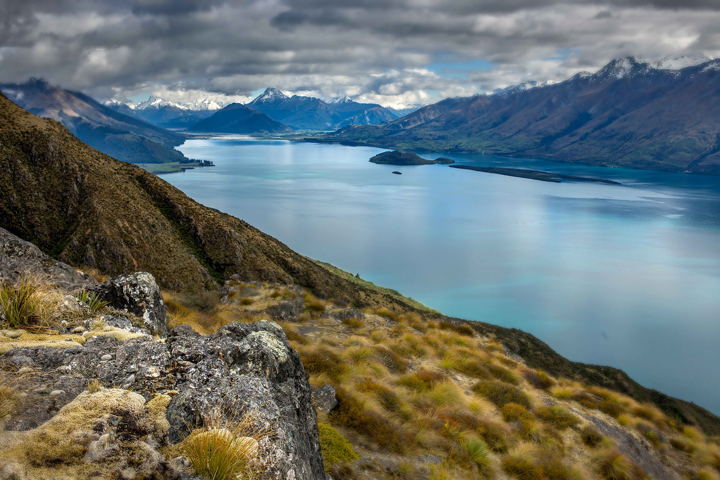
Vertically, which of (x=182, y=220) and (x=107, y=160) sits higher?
(x=107, y=160)

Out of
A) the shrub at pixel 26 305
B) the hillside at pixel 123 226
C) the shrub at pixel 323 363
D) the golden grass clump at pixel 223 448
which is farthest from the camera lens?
the hillside at pixel 123 226

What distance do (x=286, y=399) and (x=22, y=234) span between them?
20.7m

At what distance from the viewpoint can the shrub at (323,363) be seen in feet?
32.0

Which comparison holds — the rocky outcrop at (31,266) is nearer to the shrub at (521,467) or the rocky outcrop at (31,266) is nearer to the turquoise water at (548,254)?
the shrub at (521,467)

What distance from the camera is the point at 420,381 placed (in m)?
10.8

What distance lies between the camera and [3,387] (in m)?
3.59

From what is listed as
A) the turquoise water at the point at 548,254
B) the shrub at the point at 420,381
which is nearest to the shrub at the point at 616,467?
the shrub at the point at 420,381

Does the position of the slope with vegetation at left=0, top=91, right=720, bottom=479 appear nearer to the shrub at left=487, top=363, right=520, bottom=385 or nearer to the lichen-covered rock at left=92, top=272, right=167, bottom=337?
Answer: the shrub at left=487, top=363, right=520, bottom=385

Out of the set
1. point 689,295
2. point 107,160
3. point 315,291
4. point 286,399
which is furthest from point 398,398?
point 689,295

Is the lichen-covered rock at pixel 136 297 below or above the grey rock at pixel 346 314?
above

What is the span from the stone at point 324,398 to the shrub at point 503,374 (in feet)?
24.2

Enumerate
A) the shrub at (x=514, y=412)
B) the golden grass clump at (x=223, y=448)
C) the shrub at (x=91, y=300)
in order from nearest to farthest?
the golden grass clump at (x=223, y=448), the shrub at (x=91, y=300), the shrub at (x=514, y=412)

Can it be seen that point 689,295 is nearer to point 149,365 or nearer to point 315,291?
point 315,291

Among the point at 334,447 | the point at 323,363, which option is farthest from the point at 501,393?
the point at 334,447
